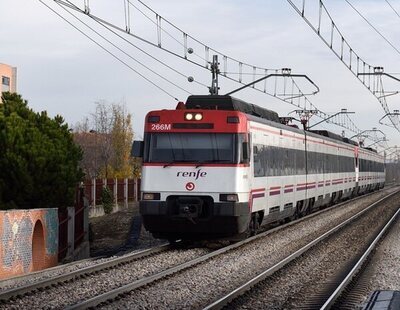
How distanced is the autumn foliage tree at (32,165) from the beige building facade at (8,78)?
67217mm

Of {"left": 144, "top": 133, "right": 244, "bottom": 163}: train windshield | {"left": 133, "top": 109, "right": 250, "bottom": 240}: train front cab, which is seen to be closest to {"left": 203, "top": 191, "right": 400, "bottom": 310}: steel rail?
{"left": 133, "top": 109, "right": 250, "bottom": 240}: train front cab

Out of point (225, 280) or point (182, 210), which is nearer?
point (225, 280)

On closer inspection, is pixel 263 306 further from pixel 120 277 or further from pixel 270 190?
pixel 270 190

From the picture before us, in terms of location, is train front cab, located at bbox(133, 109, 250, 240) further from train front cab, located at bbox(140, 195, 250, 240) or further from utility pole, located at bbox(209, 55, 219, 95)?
utility pole, located at bbox(209, 55, 219, 95)

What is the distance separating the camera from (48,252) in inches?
648

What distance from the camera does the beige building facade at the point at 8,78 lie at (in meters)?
85.6

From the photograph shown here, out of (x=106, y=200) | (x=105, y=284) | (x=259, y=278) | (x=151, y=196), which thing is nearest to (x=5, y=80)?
(x=106, y=200)

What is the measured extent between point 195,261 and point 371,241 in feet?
21.6

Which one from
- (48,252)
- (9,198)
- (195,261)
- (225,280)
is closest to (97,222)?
(9,198)

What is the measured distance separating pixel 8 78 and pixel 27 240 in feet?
250

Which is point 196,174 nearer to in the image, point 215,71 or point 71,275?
point 71,275

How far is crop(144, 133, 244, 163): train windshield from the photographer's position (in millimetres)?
16219

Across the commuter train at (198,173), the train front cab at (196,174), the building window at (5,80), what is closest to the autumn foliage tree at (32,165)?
the commuter train at (198,173)

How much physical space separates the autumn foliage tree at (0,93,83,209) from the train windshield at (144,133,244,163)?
337 centimetres
